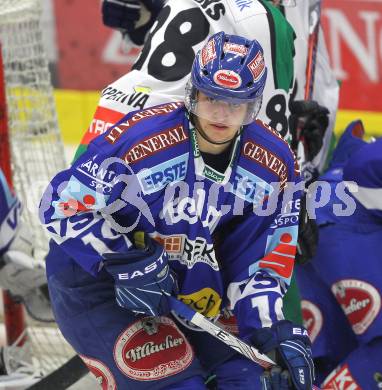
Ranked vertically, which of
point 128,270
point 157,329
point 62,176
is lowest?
point 157,329

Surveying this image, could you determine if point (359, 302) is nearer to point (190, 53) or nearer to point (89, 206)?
point (190, 53)

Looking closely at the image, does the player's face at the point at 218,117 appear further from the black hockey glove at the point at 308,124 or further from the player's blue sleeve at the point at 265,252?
the black hockey glove at the point at 308,124

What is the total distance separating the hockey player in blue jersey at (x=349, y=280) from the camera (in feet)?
10.4

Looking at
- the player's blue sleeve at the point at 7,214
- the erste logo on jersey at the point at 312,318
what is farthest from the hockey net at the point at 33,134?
the erste logo on jersey at the point at 312,318

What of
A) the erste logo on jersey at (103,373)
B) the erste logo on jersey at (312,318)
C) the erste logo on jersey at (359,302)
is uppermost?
the erste logo on jersey at (103,373)

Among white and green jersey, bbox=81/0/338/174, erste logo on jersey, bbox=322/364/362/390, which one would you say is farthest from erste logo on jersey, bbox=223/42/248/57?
erste logo on jersey, bbox=322/364/362/390

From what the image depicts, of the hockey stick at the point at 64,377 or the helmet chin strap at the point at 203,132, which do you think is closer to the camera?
the helmet chin strap at the point at 203,132

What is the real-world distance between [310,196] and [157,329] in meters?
0.77

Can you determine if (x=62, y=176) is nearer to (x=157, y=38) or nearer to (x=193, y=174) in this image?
(x=193, y=174)

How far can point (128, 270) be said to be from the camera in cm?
249

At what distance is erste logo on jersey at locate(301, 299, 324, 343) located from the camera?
3398 millimetres

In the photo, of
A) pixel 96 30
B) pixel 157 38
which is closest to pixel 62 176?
pixel 157 38

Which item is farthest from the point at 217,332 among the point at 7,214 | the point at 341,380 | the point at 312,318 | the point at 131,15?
the point at 131,15

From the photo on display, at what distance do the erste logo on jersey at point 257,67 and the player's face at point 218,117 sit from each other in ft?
0.25
